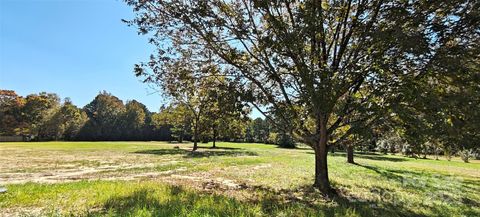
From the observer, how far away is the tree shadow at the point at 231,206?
19.8 feet

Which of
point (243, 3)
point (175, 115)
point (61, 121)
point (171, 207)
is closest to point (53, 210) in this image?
point (171, 207)

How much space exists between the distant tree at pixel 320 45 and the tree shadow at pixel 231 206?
220 cm

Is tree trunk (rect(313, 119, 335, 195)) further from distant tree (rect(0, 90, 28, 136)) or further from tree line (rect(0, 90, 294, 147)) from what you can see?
distant tree (rect(0, 90, 28, 136))

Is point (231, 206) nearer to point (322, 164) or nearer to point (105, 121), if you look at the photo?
point (322, 164)

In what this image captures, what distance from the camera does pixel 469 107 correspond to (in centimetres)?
724

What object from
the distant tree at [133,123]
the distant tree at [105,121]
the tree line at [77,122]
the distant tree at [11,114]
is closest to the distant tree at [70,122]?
the tree line at [77,122]

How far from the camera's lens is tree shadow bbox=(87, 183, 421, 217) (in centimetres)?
603

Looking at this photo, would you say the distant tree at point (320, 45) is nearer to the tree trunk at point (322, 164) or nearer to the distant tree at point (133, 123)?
the tree trunk at point (322, 164)

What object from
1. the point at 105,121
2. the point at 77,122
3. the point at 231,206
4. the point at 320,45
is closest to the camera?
the point at 231,206

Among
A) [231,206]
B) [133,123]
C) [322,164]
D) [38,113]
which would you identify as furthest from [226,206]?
[133,123]

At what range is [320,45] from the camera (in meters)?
11.1

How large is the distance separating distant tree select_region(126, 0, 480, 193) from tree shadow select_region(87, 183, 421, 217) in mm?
2200

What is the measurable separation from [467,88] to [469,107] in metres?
A: 1.12

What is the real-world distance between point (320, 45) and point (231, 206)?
6.75 metres
